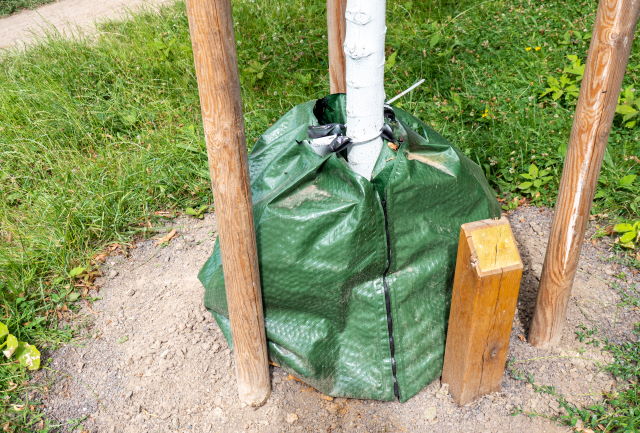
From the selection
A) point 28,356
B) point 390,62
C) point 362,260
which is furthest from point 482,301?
point 390,62

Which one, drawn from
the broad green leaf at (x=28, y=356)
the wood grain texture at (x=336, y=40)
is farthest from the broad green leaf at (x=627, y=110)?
the broad green leaf at (x=28, y=356)

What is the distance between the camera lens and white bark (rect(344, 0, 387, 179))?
1909 mm

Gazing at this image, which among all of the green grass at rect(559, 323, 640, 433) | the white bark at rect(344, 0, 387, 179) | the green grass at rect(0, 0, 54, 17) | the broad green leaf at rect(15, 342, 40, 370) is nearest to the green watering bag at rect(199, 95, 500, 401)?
the white bark at rect(344, 0, 387, 179)

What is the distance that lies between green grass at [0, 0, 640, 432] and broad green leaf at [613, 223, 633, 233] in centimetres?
19

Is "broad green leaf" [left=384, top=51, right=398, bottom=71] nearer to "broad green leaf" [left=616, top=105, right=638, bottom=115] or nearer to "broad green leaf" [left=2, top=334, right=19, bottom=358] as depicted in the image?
"broad green leaf" [left=616, top=105, right=638, bottom=115]

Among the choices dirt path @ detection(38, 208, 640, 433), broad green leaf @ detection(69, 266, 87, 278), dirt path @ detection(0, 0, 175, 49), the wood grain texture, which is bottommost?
dirt path @ detection(38, 208, 640, 433)

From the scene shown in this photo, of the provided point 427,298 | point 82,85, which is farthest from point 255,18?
point 427,298

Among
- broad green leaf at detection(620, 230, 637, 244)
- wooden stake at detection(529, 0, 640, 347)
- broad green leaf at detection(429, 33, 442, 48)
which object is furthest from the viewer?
broad green leaf at detection(429, 33, 442, 48)

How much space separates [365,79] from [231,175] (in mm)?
556

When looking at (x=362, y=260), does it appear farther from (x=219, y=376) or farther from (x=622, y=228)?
(x=622, y=228)

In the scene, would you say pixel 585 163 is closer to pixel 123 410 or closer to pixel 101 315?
pixel 123 410

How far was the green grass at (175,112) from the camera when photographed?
3.00m

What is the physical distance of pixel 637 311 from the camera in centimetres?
253

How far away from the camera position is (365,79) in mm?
1997
